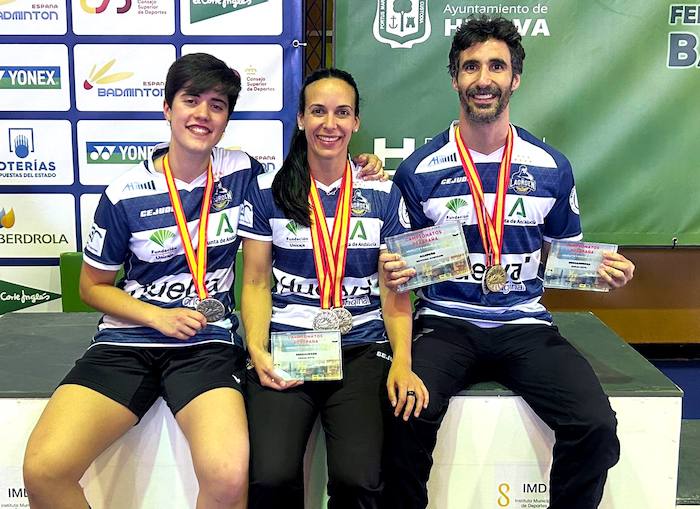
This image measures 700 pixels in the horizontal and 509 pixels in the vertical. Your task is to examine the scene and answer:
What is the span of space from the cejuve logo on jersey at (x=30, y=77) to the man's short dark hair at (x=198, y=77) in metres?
1.89

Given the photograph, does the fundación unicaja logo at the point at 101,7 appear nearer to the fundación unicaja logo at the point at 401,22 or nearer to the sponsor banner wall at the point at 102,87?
the sponsor banner wall at the point at 102,87

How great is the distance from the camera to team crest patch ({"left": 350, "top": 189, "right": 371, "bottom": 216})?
7.01ft

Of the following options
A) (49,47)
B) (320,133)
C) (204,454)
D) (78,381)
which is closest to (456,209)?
(320,133)

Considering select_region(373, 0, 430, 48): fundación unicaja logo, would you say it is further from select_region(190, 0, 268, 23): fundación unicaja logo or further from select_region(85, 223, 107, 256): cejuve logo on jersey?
select_region(85, 223, 107, 256): cejuve logo on jersey

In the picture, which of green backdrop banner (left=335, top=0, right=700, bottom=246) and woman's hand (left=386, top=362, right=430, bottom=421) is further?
green backdrop banner (left=335, top=0, right=700, bottom=246)

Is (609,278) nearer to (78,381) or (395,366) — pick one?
(395,366)

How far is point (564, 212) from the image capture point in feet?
7.51

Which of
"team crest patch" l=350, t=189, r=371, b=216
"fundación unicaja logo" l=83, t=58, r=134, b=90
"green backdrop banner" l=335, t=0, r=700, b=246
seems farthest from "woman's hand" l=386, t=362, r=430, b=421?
"fundación unicaja logo" l=83, t=58, r=134, b=90

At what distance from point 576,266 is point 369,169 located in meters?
0.69

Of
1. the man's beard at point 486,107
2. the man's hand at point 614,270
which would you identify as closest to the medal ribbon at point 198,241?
the man's beard at point 486,107

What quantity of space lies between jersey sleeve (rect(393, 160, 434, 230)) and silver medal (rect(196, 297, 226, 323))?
67 cm

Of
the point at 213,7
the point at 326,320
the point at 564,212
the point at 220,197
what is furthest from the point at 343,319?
the point at 213,7

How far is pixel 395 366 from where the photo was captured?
78.2 inches

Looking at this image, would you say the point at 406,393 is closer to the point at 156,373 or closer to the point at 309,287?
the point at 309,287
